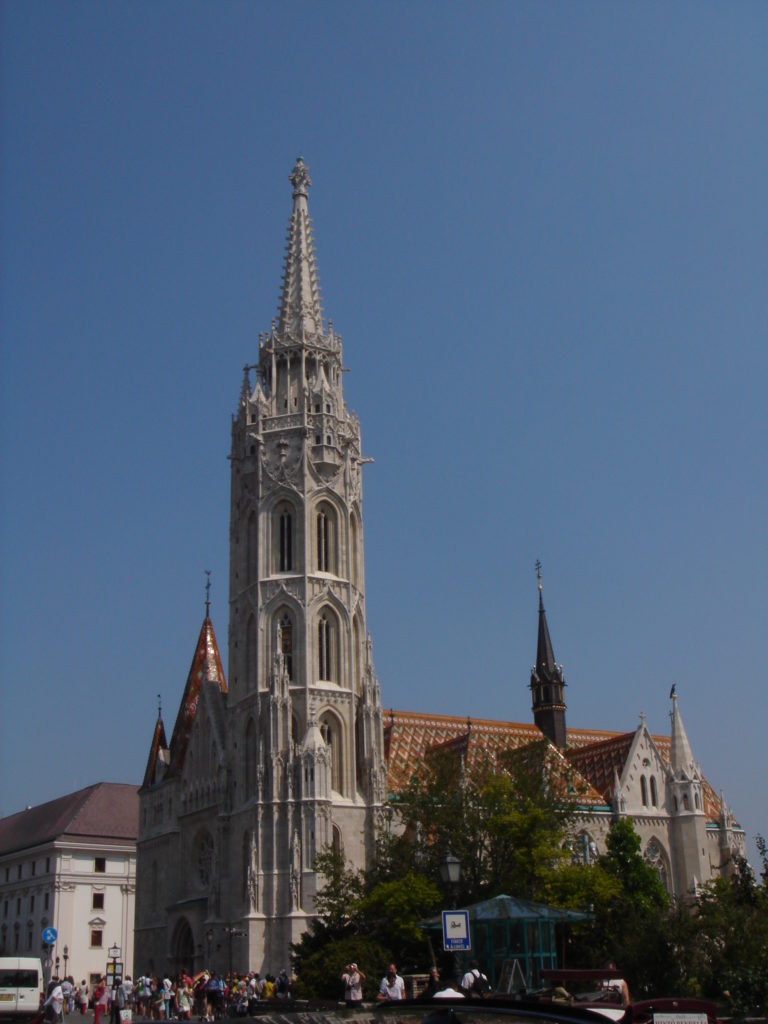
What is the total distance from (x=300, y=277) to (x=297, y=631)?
1874cm

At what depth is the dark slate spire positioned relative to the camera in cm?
6571

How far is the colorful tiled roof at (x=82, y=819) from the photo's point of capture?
258 feet

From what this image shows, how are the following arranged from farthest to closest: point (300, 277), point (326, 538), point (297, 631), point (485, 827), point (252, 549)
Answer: point (300, 277), point (326, 538), point (252, 549), point (297, 631), point (485, 827)

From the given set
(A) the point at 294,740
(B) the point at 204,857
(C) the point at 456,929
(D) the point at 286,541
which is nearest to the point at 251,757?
(A) the point at 294,740

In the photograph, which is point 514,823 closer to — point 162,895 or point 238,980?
point 238,980

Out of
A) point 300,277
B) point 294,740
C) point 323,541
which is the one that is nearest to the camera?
point 294,740

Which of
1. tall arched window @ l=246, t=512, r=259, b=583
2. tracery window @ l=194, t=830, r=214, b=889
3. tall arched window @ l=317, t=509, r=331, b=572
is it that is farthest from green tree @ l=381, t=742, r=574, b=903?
tall arched window @ l=246, t=512, r=259, b=583

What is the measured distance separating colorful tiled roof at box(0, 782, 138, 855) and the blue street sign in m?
63.4

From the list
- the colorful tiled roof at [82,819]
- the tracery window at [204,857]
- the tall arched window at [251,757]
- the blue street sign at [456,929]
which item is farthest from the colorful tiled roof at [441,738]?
→ the blue street sign at [456,929]

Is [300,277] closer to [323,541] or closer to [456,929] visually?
[323,541]

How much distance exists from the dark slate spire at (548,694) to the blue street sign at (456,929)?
48273 mm

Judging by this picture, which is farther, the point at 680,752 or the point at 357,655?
the point at 680,752

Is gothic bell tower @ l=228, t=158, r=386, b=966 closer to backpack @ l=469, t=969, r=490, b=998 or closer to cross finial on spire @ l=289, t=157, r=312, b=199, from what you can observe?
cross finial on spire @ l=289, t=157, r=312, b=199

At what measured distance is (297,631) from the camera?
51.6 meters
